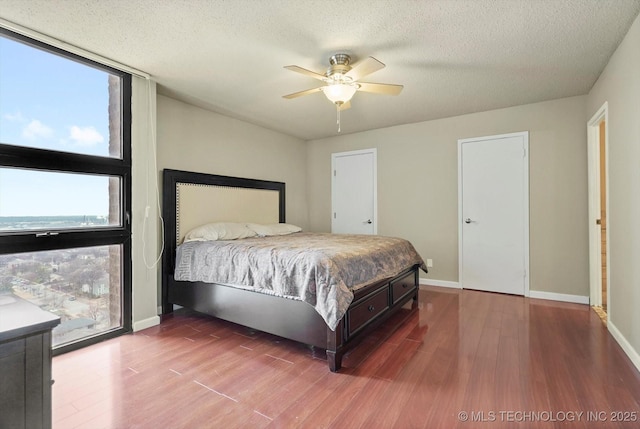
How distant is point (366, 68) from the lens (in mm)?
2424

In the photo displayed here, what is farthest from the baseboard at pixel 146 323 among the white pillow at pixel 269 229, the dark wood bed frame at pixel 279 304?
the white pillow at pixel 269 229

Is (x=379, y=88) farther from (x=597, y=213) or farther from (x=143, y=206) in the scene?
(x=597, y=213)

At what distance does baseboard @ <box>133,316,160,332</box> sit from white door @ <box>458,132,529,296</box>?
3803 millimetres

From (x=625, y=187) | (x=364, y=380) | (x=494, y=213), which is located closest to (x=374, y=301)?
(x=364, y=380)

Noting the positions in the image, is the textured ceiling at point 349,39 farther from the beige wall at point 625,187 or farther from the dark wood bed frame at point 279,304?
the dark wood bed frame at point 279,304

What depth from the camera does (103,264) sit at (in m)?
2.73

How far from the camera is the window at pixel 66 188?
224cm

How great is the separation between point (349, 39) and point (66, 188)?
2.54 meters

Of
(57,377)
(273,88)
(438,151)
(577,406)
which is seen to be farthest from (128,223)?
(438,151)

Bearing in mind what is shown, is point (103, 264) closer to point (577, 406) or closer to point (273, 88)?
point (273, 88)

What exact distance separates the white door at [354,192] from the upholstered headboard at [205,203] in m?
1.10

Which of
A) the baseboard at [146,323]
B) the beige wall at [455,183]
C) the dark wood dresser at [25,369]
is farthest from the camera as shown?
the beige wall at [455,183]

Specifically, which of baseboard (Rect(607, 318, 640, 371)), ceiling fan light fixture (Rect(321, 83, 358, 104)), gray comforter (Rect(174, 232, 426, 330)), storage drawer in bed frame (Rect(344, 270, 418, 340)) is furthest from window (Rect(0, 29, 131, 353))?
baseboard (Rect(607, 318, 640, 371))

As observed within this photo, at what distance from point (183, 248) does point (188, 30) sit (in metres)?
2.02
